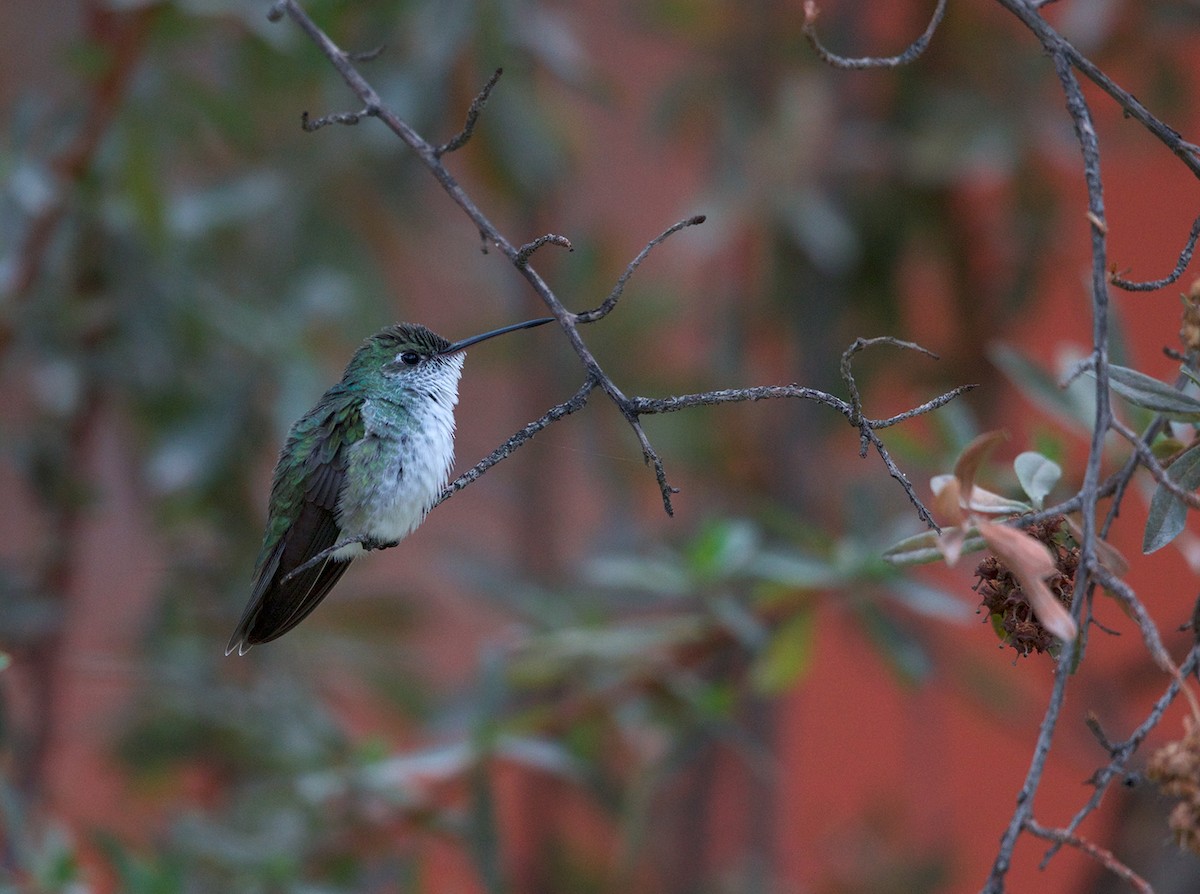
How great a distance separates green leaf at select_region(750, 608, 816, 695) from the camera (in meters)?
1.76

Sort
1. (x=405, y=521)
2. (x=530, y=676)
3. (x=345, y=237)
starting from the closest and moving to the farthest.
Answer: (x=405, y=521), (x=530, y=676), (x=345, y=237)

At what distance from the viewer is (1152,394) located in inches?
36.0

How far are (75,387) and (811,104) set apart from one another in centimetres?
155

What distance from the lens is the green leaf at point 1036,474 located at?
97cm

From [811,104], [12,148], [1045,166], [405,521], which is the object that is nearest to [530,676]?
[405,521]

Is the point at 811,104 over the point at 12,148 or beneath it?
over

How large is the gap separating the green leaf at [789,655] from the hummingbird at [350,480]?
618 millimetres

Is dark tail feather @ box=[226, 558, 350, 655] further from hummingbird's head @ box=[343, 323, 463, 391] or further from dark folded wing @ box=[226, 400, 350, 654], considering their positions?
hummingbird's head @ box=[343, 323, 463, 391]

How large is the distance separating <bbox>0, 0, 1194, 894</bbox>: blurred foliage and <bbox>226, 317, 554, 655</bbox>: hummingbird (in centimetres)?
58

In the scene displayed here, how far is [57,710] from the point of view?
2293mm

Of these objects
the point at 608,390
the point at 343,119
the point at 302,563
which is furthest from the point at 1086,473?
the point at 302,563

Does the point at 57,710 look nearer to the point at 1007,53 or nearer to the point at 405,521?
the point at 405,521

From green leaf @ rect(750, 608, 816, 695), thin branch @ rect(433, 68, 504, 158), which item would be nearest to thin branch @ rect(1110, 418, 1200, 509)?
thin branch @ rect(433, 68, 504, 158)

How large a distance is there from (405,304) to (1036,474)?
103 inches
